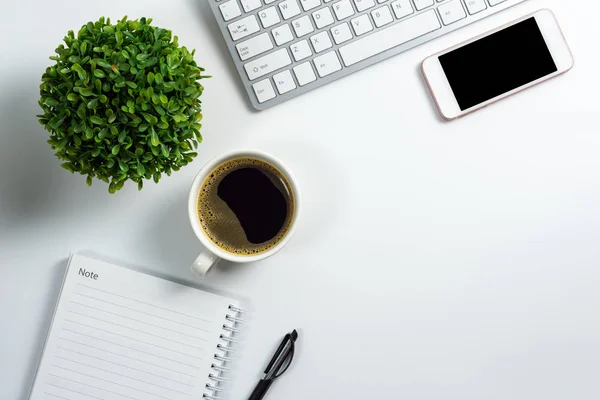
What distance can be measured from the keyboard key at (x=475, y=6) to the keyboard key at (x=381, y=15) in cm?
10

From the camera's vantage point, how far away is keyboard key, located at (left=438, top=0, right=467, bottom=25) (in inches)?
32.2

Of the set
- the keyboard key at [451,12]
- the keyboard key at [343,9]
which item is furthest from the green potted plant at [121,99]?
the keyboard key at [451,12]

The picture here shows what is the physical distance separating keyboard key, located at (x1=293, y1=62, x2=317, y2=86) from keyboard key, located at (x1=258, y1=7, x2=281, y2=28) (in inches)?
2.5

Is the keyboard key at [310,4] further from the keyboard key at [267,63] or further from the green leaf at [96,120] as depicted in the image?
the green leaf at [96,120]

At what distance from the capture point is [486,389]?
855 millimetres

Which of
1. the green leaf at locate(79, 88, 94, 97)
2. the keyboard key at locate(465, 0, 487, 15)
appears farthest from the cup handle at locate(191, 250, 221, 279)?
the keyboard key at locate(465, 0, 487, 15)

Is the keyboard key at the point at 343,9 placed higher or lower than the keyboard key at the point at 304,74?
higher

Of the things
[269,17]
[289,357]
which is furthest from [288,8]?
[289,357]

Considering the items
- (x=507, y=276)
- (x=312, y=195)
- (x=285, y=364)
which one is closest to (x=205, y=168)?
(x=312, y=195)

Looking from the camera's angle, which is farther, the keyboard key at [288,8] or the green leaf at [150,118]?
the keyboard key at [288,8]

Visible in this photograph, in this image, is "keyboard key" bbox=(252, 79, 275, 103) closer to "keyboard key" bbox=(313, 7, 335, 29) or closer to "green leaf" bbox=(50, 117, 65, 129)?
"keyboard key" bbox=(313, 7, 335, 29)

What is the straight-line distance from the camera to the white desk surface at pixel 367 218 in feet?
2.75

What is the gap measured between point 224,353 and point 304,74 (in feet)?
1.25

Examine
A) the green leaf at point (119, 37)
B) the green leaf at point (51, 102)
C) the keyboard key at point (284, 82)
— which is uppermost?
the green leaf at point (119, 37)
